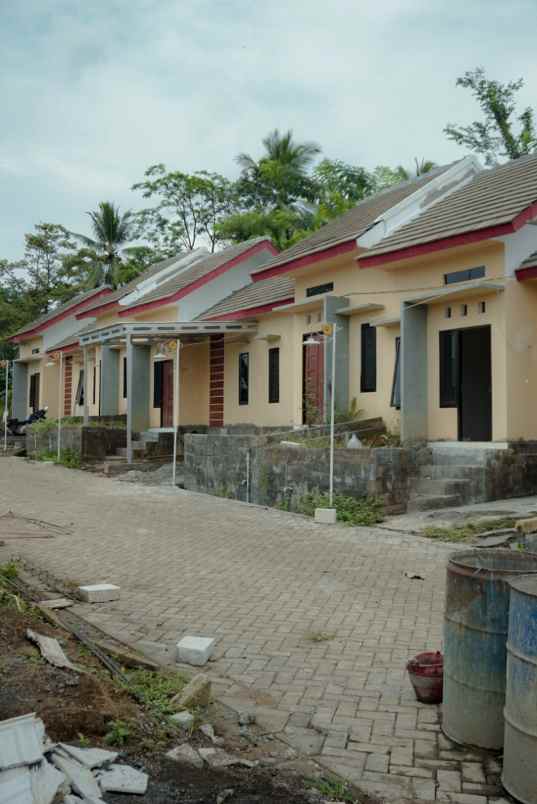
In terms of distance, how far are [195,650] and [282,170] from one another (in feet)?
112

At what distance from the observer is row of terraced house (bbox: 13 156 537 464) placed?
12.7m

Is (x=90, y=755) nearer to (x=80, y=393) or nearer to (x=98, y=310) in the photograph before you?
(x=98, y=310)

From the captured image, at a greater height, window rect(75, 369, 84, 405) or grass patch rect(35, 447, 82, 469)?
window rect(75, 369, 84, 405)

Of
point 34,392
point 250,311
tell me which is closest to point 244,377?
point 250,311

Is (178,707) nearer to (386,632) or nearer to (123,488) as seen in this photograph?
(386,632)

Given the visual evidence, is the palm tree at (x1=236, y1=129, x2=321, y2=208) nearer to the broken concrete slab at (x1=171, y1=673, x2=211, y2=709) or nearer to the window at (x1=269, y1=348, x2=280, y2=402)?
the window at (x1=269, y1=348, x2=280, y2=402)

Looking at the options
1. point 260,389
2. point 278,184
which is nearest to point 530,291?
point 260,389

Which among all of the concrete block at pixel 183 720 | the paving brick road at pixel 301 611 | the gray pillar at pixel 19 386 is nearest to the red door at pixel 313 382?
the paving brick road at pixel 301 611

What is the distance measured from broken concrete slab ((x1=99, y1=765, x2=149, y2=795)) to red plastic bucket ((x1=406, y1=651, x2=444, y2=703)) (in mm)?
1802

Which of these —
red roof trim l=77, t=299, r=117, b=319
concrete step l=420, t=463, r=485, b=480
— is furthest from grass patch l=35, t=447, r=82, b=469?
concrete step l=420, t=463, r=485, b=480

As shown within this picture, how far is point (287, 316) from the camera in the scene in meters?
18.7

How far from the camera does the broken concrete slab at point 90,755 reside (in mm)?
3271

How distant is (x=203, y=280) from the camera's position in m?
22.2

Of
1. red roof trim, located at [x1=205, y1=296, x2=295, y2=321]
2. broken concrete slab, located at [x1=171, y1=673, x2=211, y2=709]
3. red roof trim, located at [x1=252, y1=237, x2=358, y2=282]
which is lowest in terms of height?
broken concrete slab, located at [x1=171, y1=673, x2=211, y2=709]
